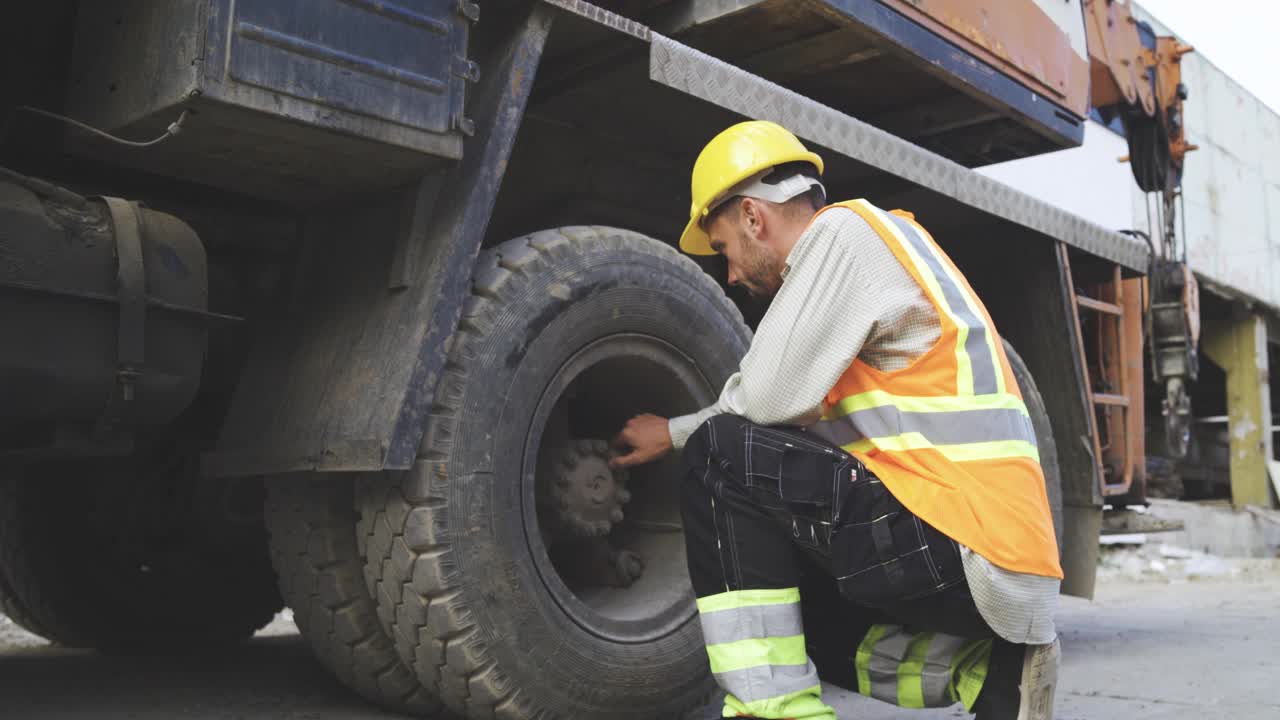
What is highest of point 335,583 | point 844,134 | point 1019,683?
point 844,134

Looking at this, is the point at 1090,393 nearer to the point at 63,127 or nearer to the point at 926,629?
the point at 926,629

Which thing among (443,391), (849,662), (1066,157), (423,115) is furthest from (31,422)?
(1066,157)

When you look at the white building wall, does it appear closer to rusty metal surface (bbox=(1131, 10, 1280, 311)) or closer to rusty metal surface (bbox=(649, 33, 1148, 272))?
rusty metal surface (bbox=(1131, 10, 1280, 311))

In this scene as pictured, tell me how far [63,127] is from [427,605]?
121cm

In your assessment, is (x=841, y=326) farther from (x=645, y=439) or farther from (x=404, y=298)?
(x=404, y=298)

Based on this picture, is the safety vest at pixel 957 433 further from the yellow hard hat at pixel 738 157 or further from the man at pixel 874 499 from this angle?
the yellow hard hat at pixel 738 157

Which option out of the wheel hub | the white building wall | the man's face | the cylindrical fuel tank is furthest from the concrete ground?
the white building wall

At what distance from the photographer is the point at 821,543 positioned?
215cm

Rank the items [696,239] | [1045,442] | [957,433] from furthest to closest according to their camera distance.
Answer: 1. [1045,442]
2. [696,239]
3. [957,433]

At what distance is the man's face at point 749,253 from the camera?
7.79 ft

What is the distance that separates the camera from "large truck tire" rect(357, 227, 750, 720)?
2328mm

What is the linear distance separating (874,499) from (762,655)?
36 cm

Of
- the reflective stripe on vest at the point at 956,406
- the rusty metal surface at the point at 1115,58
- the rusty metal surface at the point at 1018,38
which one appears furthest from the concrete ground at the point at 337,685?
the rusty metal surface at the point at 1115,58

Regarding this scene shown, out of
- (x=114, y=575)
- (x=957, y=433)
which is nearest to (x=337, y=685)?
(x=114, y=575)
